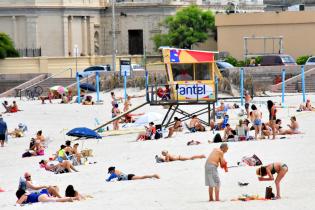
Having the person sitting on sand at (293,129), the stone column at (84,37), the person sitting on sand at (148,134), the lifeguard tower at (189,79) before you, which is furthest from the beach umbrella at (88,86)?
the person sitting on sand at (293,129)

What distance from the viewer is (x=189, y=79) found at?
50219 mm

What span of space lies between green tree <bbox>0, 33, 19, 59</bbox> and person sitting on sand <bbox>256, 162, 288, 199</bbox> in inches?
1924

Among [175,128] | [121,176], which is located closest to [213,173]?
[121,176]

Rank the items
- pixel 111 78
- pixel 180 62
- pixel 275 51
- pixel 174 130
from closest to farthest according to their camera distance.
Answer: pixel 174 130, pixel 180 62, pixel 111 78, pixel 275 51

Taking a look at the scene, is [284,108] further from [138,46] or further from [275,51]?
[138,46]

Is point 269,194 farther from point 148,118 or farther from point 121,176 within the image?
point 148,118

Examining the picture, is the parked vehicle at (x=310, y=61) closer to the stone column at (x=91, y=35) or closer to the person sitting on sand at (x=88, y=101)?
the person sitting on sand at (x=88, y=101)

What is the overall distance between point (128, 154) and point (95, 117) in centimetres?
1651

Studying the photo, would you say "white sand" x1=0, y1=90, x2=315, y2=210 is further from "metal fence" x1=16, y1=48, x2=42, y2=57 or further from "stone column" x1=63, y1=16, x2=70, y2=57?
"stone column" x1=63, y1=16, x2=70, y2=57

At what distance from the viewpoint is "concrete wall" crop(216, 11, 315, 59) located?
78875 mm

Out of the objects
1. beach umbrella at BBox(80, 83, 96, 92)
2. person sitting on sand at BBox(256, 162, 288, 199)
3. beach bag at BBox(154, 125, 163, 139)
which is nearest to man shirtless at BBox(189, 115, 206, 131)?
beach bag at BBox(154, 125, 163, 139)

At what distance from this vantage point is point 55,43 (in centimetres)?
8562

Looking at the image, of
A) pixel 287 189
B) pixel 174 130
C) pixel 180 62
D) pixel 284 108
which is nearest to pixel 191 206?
pixel 287 189

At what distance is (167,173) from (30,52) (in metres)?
48.6
